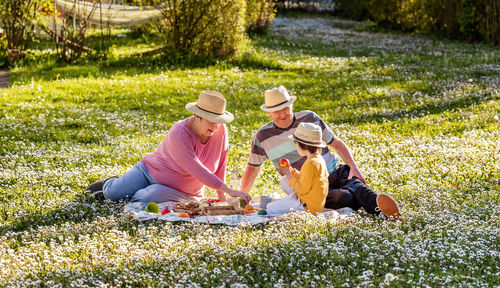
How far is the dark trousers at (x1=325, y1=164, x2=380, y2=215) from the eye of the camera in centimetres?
652

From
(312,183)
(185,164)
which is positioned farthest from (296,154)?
(185,164)

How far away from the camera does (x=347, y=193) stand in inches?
266

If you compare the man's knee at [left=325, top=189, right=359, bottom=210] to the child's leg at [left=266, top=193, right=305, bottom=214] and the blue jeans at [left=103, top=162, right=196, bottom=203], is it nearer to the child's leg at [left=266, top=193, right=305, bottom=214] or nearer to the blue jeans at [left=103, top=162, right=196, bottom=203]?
the child's leg at [left=266, top=193, right=305, bottom=214]

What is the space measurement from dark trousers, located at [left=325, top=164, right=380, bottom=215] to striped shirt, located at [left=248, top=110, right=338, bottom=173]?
158 millimetres

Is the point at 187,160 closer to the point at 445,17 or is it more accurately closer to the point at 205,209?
the point at 205,209

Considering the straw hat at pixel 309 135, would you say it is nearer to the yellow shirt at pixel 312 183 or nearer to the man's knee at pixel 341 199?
the yellow shirt at pixel 312 183

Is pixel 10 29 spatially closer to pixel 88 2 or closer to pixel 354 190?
pixel 88 2

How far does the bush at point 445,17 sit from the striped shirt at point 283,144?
19236 millimetres

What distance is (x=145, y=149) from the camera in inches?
399

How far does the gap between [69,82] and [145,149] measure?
19.7 ft

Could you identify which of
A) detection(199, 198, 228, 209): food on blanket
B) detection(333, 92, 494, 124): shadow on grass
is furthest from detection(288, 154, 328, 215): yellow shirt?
detection(333, 92, 494, 124): shadow on grass

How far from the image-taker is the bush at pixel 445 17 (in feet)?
79.9

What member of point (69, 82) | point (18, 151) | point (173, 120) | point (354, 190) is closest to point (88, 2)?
point (69, 82)

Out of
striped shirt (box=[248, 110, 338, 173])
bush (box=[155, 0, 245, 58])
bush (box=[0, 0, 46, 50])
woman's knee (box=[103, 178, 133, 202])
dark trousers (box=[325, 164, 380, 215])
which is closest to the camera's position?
dark trousers (box=[325, 164, 380, 215])
